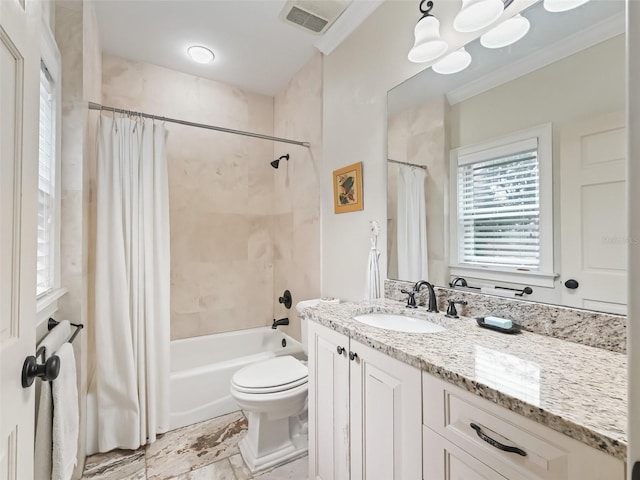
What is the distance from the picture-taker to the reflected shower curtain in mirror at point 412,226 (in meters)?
1.53

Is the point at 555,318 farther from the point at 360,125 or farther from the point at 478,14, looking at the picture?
the point at 360,125

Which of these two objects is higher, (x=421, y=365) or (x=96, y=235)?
(x=96, y=235)

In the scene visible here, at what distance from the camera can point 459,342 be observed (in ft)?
3.18

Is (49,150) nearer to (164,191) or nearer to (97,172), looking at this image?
(97,172)

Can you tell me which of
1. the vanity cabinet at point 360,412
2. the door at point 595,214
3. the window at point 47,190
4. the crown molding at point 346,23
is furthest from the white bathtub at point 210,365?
the crown molding at point 346,23

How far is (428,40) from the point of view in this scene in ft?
4.43

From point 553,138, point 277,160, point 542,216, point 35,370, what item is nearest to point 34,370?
point 35,370

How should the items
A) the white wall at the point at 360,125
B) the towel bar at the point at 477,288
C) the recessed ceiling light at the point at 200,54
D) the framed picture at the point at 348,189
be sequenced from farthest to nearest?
the recessed ceiling light at the point at 200,54
the framed picture at the point at 348,189
the white wall at the point at 360,125
the towel bar at the point at 477,288

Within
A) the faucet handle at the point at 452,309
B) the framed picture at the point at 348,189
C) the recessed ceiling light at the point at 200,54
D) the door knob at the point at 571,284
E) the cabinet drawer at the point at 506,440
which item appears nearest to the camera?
the cabinet drawer at the point at 506,440

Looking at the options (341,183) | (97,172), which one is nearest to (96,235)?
(97,172)

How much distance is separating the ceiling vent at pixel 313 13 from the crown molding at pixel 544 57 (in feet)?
3.24

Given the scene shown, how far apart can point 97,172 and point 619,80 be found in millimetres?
2429

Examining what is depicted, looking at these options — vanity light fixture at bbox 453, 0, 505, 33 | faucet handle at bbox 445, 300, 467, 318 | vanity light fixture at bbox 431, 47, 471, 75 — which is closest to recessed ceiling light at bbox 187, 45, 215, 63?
vanity light fixture at bbox 431, 47, 471, 75
